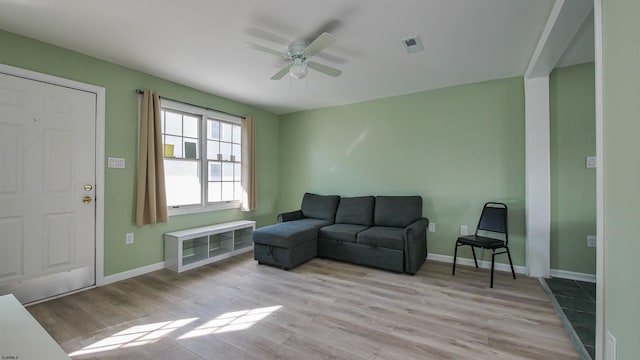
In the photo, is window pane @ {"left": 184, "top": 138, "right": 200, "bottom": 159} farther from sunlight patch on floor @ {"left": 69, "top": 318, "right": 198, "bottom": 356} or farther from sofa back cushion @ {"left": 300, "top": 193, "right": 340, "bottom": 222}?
sunlight patch on floor @ {"left": 69, "top": 318, "right": 198, "bottom": 356}

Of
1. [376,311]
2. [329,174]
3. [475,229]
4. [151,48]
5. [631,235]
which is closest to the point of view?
[631,235]

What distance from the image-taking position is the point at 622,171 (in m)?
1.15

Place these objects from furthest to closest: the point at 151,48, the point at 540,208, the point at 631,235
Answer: the point at 540,208
the point at 151,48
the point at 631,235

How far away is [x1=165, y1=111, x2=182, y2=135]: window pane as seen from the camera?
3.60m

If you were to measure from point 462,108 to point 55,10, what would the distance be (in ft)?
14.2

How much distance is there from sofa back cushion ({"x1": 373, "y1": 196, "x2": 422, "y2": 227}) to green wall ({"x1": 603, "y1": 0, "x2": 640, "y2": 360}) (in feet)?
7.83

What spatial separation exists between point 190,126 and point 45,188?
176 centimetres

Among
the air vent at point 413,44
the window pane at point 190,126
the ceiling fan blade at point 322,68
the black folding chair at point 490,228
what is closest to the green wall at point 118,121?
the window pane at point 190,126

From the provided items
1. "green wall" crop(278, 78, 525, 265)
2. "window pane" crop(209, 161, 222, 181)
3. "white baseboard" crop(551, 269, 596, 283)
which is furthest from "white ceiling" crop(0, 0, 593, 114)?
"white baseboard" crop(551, 269, 596, 283)

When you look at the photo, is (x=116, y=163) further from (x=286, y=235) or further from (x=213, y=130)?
(x=286, y=235)

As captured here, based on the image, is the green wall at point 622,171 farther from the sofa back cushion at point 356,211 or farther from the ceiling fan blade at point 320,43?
the sofa back cushion at point 356,211

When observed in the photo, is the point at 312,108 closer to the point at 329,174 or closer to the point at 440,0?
the point at 329,174

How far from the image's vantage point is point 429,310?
2.33 meters

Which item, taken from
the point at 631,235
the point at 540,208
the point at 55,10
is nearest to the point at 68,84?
the point at 55,10
